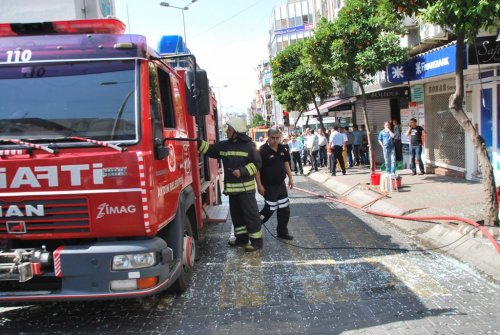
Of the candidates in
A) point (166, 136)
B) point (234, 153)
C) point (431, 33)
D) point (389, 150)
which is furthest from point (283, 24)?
point (166, 136)

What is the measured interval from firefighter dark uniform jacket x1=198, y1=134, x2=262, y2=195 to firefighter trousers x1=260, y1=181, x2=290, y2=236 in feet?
2.63

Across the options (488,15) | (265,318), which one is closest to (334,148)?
(488,15)

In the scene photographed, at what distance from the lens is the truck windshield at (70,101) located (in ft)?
12.1

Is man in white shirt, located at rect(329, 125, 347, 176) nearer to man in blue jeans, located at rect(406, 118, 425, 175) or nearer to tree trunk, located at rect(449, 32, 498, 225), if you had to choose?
man in blue jeans, located at rect(406, 118, 425, 175)

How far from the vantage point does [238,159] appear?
5996mm

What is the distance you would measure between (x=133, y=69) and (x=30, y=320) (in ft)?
8.27

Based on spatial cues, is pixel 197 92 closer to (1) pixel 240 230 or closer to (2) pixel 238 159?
(2) pixel 238 159

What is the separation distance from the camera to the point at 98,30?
4070 millimetres

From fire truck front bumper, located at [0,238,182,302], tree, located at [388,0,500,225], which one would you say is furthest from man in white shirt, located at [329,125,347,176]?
fire truck front bumper, located at [0,238,182,302]

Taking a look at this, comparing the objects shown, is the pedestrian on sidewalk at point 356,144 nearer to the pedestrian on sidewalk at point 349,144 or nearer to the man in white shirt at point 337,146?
the pedestrian on sidewalk at point 349,144

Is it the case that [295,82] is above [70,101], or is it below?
above

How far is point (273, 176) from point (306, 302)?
8.69ft

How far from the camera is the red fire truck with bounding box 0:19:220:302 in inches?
140

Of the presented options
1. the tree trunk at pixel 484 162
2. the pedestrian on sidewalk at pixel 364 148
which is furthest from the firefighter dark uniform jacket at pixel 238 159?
the pedestrian on sidewalk at pixel 364 148
